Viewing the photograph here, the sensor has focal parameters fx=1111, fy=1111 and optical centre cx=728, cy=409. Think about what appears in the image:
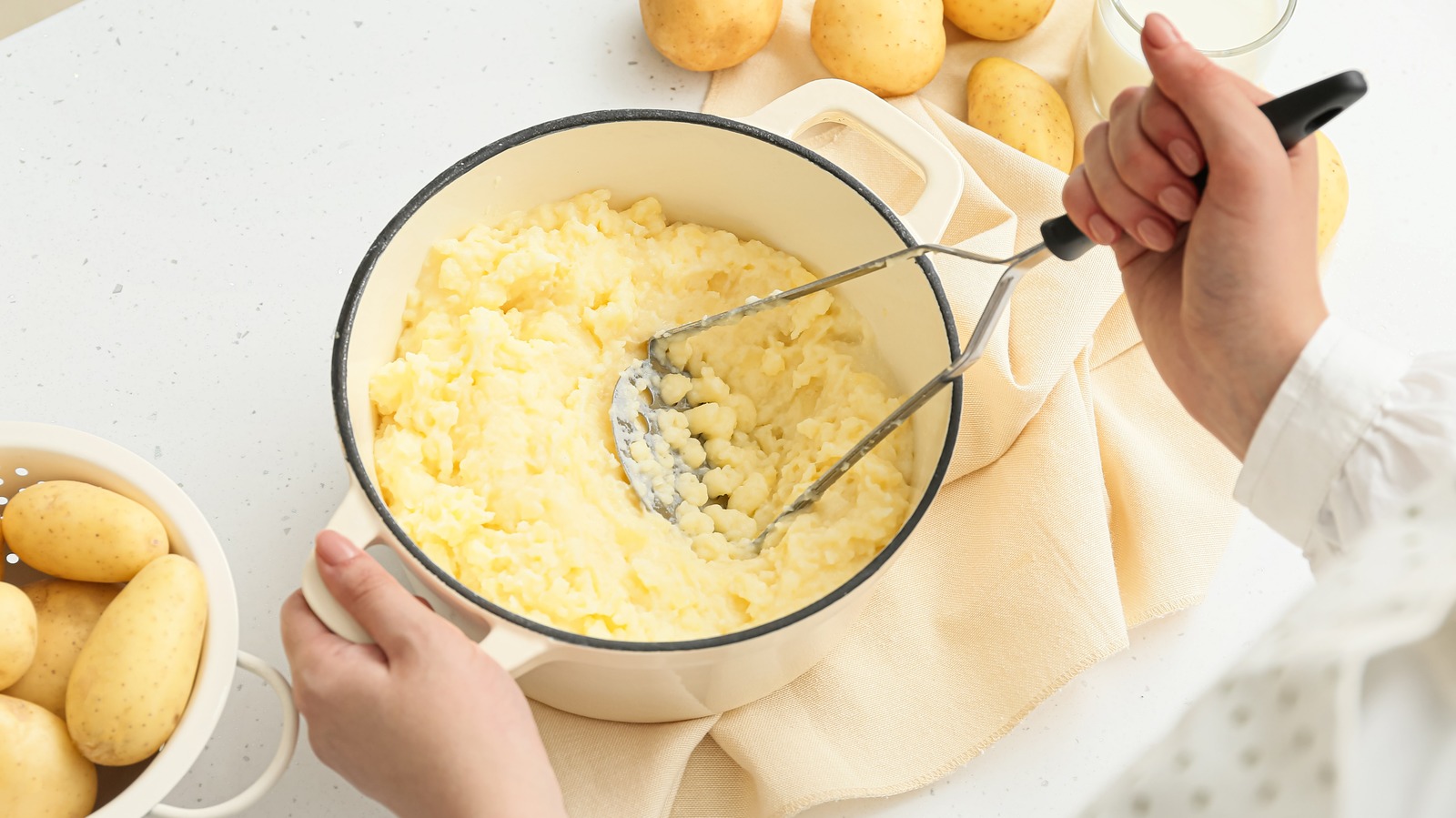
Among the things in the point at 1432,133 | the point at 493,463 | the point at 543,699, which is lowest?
the point at 543,699

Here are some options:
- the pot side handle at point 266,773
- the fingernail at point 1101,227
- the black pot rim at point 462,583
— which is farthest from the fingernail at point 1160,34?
the pot side handle at point 266,773

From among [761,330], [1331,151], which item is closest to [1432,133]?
[1331,151]

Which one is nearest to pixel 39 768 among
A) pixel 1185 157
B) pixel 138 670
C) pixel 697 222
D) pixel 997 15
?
pixel 138 670

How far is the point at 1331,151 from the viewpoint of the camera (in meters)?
1.00

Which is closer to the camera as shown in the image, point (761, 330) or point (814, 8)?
point (761, 330)

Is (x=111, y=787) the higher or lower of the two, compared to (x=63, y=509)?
lower

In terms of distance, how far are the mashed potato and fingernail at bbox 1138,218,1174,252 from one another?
10.3 inches

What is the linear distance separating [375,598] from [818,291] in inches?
17.2

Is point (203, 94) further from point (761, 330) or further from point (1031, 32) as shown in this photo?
point (1031, 32)

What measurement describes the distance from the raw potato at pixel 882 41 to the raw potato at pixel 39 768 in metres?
0.80

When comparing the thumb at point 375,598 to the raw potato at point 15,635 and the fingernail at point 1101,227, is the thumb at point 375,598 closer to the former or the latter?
the raw potato at point 15,635

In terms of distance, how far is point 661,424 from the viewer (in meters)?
0.88

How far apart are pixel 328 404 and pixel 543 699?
0.31 m

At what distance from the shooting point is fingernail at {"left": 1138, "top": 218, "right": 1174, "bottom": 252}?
638 millimetres
